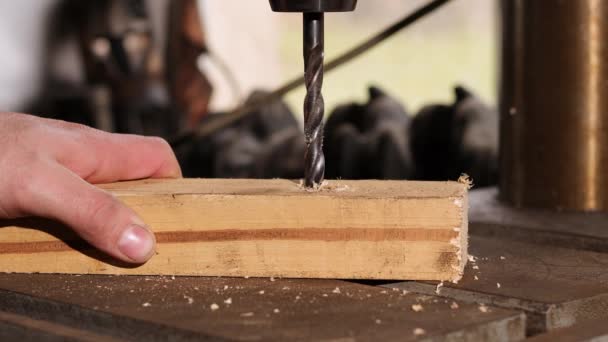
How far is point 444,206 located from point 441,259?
0.19 ft

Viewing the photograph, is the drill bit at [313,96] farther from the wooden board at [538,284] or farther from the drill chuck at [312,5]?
the wooden board at [538,284]

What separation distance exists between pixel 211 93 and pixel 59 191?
2980 mm

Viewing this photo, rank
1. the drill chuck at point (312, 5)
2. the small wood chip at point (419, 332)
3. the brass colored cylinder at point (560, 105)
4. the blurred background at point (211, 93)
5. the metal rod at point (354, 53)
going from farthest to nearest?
the blurred background at point (211, 93) → the metal rod at point (354, 53) → the brass colored cylinder at point (560, 105) → the drill chuck at point (312, 5) → the small wood chip at point (419, 332)

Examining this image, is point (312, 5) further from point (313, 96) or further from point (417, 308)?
point (417, 308)

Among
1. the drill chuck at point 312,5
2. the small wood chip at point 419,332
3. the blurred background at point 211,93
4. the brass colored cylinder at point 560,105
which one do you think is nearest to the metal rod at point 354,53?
the blurred background at point 211,93

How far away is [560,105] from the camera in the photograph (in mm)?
1677

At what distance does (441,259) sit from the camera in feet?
3.68

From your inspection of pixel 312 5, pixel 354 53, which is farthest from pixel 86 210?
pixel 354 53

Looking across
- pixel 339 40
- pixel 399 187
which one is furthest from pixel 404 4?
pixel 399 187

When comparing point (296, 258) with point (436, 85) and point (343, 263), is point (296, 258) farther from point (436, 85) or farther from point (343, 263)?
point (436, 85)

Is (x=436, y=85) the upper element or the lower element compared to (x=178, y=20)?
lower

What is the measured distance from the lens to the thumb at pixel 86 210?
1.12m

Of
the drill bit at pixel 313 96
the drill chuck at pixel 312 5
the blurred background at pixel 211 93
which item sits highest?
the drill chuck at pixel 312 5

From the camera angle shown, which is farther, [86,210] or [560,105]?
[560,105]
